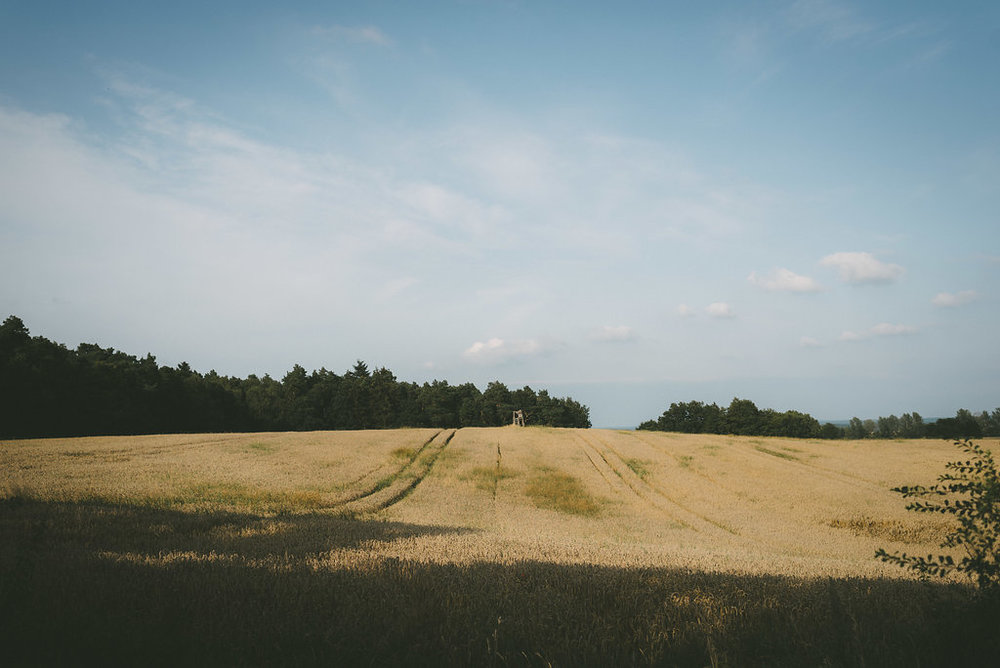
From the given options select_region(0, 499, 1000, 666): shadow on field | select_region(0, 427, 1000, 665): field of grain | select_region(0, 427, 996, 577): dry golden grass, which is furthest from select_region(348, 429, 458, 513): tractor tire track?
select_region(0, 499, 1000, 666): shadow on field

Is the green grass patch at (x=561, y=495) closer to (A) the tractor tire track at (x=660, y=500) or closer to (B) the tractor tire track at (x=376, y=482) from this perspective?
(A) the tractor tire track at (x=660, y=500)

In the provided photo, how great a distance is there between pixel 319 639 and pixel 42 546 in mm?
6583

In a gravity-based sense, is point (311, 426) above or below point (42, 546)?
below

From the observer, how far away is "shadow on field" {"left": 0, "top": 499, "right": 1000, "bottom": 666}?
4.49 m

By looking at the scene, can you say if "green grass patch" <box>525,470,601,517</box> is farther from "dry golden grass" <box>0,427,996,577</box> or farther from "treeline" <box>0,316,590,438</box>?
"treeline" <box>0,316,590,438</box>

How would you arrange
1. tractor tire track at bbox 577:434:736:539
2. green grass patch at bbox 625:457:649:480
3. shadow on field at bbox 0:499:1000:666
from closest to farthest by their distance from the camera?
shadow on field at bbox 0:499:1000:666, tractor tire track at bbox 577:434:736:539, green grass patch at bbox 625:457:649:480

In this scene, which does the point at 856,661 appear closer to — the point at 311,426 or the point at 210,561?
the point at 210,561

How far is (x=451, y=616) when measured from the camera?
5512 mm

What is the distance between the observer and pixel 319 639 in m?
4.86

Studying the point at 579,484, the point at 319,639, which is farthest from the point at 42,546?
the point at 579,484

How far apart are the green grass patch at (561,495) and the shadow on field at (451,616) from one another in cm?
1862

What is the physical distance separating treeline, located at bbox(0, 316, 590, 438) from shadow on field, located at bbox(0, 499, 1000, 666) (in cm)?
6927

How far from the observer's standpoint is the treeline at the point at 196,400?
194ft

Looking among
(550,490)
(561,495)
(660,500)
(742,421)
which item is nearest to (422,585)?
(561,495)
